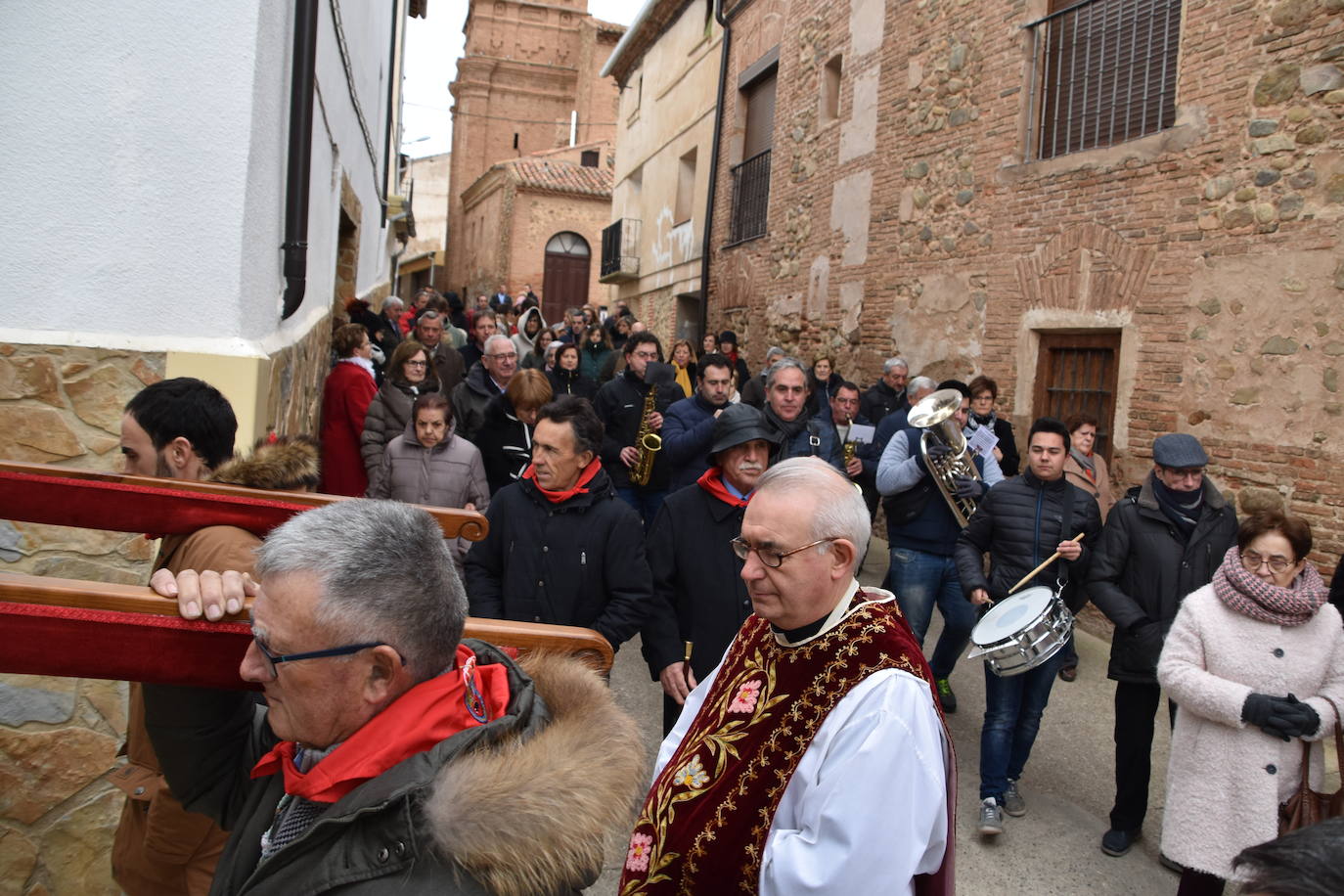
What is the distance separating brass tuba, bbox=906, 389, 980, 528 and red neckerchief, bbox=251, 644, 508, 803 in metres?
4.24

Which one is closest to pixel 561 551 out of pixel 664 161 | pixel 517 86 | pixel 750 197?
pixel 750 197

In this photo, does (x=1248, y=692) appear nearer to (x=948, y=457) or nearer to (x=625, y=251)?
(x=948, y=457)

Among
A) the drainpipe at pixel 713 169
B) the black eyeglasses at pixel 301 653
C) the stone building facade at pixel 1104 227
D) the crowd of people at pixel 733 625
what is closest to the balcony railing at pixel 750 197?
the drainpipe at pixel 713 169

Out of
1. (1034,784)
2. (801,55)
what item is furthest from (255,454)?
(801,55)

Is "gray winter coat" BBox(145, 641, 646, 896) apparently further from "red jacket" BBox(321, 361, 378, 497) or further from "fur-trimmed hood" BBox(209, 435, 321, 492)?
"red jacket" BBox(321, 361, 378, 497)

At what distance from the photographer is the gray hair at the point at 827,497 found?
2320 mm

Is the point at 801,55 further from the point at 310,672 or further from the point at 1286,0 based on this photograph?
the point at 310,672

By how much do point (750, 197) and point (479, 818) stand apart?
47.9ft

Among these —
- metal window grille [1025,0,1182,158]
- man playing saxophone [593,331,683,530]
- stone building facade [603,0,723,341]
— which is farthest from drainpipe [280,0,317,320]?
stone building facade [603,0,723,341]

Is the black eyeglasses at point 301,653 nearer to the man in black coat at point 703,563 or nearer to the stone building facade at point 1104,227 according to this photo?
the man in black coat at point 703,563

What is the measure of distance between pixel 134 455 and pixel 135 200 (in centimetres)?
148

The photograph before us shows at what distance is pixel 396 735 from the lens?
60.4 inches

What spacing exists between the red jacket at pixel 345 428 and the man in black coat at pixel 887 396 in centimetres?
452

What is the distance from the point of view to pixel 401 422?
6176mm
